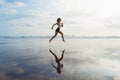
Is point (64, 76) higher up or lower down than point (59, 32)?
lower down

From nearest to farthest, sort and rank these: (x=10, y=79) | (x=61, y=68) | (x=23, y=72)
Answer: (x=10, y=79)
(x=23, y=72)
(x=61, y=68)

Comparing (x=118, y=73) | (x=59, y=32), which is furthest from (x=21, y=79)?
(x=59, y=32)

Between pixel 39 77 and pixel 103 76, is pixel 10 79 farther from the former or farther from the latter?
pixel 103 76

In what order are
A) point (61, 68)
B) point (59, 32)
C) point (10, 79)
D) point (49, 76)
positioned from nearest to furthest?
point (10, 79), point (49, 76), point (61, 68), point (59, 32)

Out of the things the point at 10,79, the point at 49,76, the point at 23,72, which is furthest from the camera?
the point at 23,72

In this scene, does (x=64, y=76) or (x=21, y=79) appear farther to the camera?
(x=64, y=76)

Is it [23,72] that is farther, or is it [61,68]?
[61,68]

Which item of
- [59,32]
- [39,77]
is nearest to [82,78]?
[39,77]

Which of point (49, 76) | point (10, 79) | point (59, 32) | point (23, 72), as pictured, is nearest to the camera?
point (10, 79)

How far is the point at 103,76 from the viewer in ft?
26.7

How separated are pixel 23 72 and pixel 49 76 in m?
1.22

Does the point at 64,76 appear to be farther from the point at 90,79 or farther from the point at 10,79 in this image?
the point at 10,79

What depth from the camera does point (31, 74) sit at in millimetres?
8242

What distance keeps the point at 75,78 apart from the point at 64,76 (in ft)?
1.44
